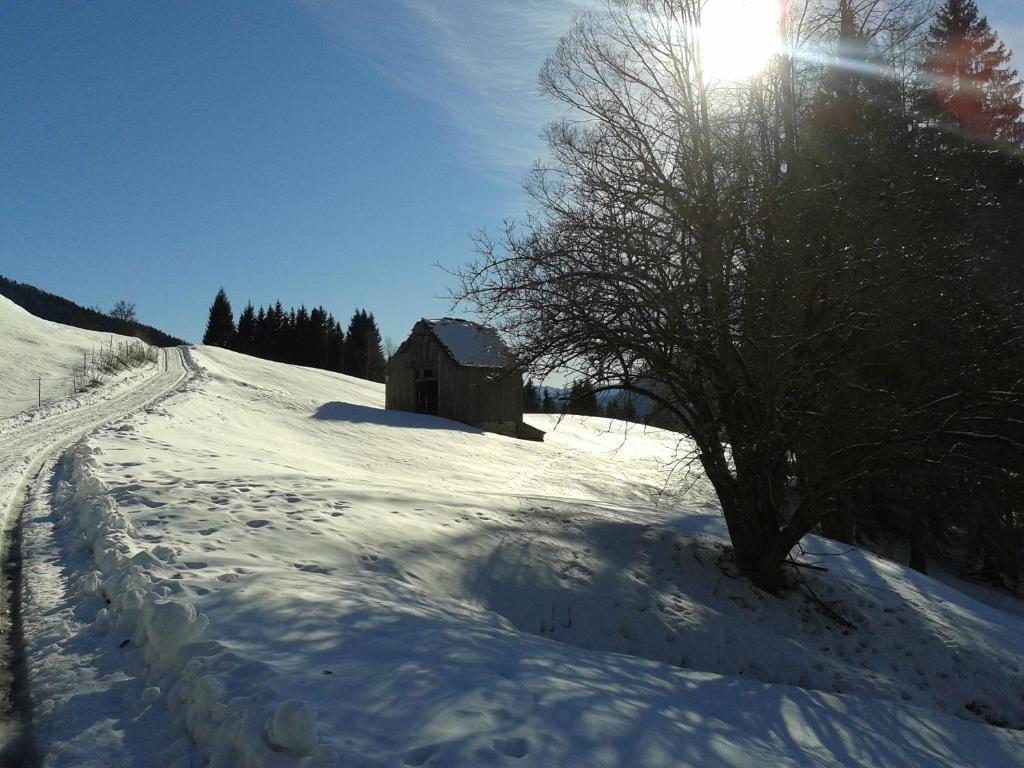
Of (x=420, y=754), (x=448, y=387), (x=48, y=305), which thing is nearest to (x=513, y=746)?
(x=420, y=754)

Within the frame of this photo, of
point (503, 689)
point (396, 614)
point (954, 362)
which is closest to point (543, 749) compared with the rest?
point (503, 689)

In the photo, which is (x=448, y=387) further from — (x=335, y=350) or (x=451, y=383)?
(x=335, y=350)

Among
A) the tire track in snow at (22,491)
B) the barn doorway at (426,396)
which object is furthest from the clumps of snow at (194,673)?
the barn doorway at (426,396)

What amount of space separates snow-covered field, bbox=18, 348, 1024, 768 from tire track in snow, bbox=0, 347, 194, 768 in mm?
122

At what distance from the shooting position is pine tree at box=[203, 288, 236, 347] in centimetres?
8244

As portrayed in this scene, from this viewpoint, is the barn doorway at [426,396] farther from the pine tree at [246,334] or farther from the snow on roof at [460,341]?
the pine tree at [246,334]

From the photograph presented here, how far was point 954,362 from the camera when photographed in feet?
28.5

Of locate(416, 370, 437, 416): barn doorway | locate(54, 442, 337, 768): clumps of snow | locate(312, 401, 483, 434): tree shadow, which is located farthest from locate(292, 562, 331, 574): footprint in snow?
locate(416, 370, 437, 416): barn doorway

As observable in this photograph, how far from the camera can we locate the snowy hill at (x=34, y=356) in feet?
83.9

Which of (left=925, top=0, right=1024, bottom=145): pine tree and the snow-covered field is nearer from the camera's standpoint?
the snow-covered field

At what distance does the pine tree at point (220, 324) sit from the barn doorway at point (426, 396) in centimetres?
5706

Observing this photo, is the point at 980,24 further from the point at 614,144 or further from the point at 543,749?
the point at 543,749

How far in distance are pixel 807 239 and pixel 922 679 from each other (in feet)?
19.2

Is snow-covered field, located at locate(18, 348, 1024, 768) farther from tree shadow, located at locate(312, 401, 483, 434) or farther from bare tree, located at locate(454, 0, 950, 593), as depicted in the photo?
tree shadow, located at locate(312, 401, 483, 434)
